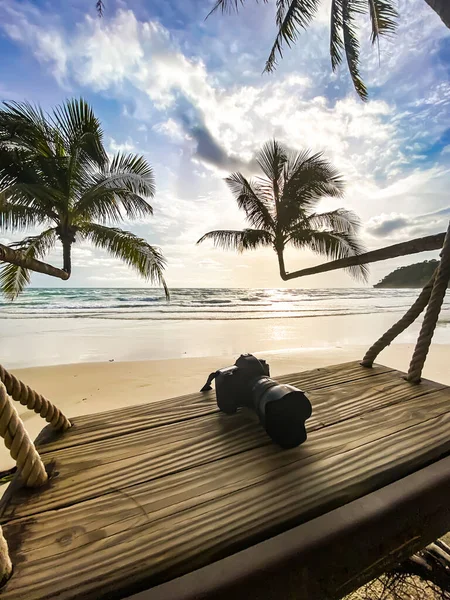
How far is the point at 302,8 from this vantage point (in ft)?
14.2

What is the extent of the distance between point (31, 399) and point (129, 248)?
4.34 meters

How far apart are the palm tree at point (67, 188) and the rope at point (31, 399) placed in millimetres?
2318

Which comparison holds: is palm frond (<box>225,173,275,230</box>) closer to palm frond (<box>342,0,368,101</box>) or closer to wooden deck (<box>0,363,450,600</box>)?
palm frond (<box>342,0,368,101</box>)

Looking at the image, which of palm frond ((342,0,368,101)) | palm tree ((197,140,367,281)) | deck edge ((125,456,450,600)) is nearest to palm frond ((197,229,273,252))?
palm tree ((197,140,367,281))

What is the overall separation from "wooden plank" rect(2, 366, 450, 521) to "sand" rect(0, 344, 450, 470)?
265cm

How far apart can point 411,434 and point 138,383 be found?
16.2ft

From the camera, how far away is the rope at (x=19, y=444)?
29.3 inches

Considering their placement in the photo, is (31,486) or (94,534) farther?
(31,486)

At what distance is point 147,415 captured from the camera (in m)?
1.41

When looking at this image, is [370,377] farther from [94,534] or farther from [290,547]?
[94,534]

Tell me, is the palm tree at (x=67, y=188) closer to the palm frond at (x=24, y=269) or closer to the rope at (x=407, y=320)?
the palm frond at (x=24, y=269)

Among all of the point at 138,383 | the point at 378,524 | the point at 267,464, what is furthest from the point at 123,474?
the point at 138,383

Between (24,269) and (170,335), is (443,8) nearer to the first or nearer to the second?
(24,269)

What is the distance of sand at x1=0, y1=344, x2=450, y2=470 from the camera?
4.41m
